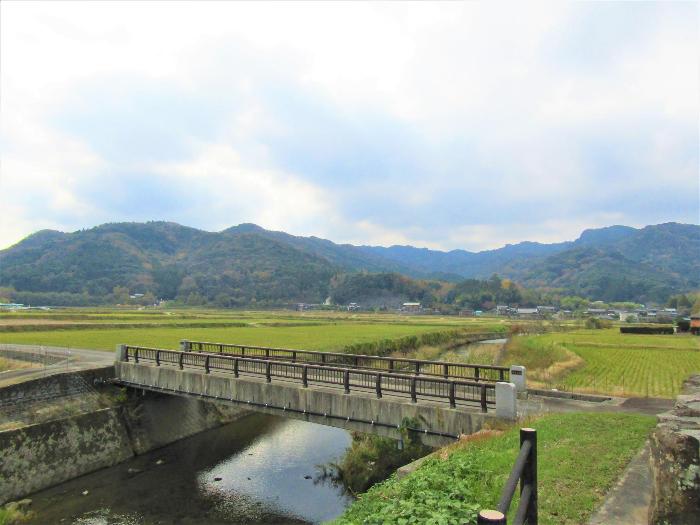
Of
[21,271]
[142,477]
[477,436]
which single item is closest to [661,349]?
[477,436]

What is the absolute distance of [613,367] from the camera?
30.8m

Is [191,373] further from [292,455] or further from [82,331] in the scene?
[82,331]

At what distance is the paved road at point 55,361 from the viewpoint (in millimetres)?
23033

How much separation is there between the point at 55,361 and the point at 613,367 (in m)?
36.6

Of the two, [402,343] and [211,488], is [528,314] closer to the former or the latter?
[402,343]

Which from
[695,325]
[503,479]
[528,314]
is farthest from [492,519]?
[528,314]

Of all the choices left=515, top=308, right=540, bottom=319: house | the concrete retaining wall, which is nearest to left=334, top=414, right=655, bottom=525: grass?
the concrete retaining wall

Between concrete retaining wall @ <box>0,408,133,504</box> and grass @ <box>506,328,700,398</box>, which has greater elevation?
grass @ <box>506,328,700,398</box>

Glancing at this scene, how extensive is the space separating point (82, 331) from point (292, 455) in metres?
41.7

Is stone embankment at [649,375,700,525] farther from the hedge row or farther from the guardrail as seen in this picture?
the hedge row

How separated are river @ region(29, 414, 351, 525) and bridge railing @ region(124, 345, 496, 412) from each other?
4168 mm

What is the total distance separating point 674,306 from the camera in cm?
18475

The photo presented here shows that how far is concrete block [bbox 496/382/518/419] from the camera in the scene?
515 inches

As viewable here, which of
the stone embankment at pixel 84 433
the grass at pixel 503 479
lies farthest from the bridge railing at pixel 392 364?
the grass at pixel 503 479
